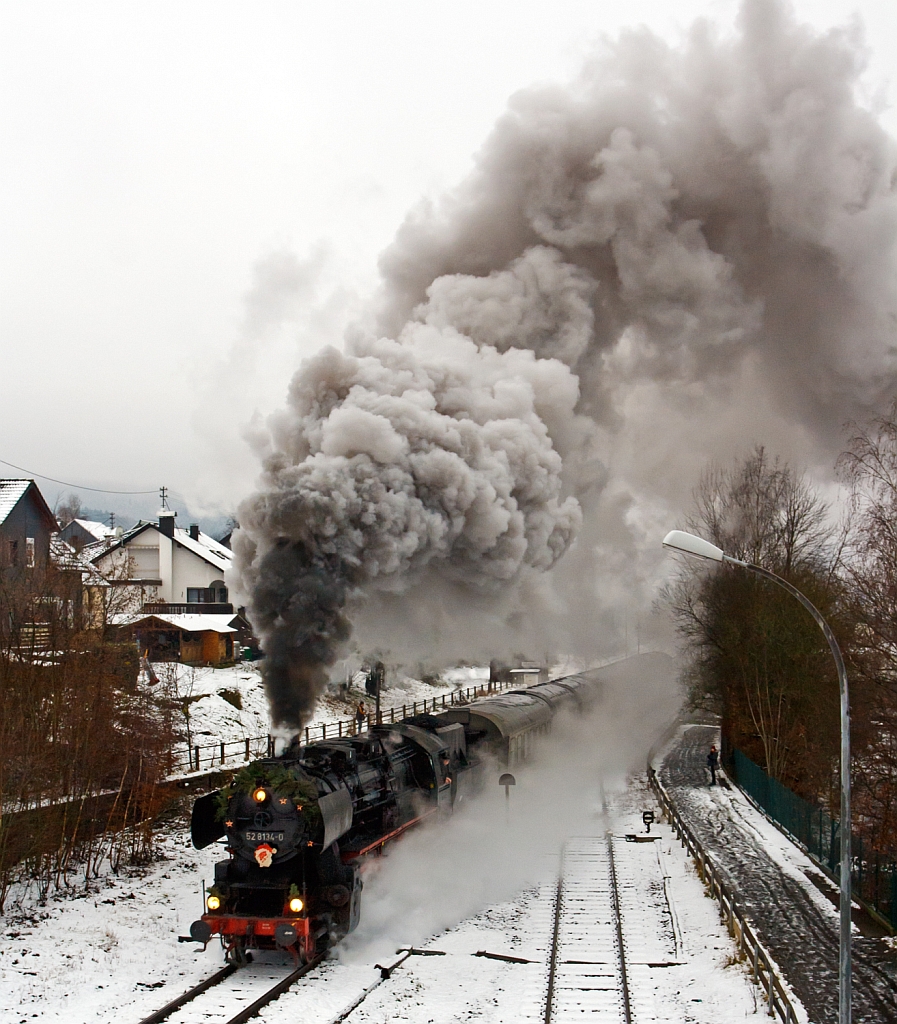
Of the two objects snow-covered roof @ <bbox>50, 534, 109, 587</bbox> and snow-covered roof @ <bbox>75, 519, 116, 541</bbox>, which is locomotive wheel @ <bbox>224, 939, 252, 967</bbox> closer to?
snow-covered roof @ <bbox>50, 534, 109, 587</bbox>

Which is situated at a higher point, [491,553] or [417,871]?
[491,553]

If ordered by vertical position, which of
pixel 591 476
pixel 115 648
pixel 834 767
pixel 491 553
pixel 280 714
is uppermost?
pixel 591 476

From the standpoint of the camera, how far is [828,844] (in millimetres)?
16344

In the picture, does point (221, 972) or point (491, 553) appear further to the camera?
point (491, 553)

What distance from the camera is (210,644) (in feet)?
122

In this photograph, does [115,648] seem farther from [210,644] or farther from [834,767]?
[210,644]

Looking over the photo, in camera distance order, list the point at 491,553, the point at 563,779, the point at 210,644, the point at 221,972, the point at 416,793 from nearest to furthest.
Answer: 1. the point at 221,972
2. the point at 416,793
3. the point at 491,553
4. the point at 563,779
5. the point at 210,644

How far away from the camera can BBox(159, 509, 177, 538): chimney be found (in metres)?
44.0

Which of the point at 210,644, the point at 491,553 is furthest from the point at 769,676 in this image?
the point at 210,644

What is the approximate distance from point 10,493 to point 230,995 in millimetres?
26327

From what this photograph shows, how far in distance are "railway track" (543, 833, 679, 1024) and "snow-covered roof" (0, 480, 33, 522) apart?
2296 centimetres

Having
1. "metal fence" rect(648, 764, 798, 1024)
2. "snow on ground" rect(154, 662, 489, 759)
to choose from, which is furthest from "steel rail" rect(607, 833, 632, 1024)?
"snow on ground" rect(154, 662, 489, 759)

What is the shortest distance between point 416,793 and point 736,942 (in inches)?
194

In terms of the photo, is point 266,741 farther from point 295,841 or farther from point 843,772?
point 843,772
